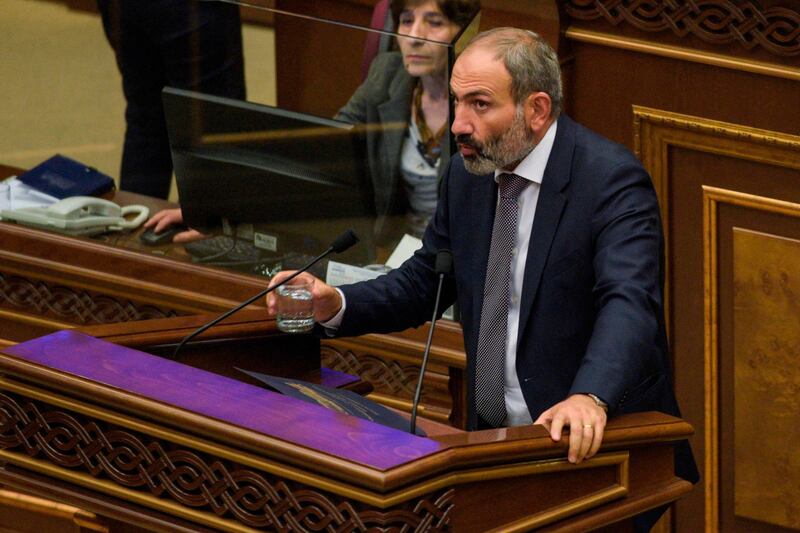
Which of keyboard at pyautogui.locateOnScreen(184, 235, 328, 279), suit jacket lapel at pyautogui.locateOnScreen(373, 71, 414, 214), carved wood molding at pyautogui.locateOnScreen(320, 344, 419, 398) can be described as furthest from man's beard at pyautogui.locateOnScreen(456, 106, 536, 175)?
keyboard at pyautogui.locateOnScreen(184, 235, 328, 279)

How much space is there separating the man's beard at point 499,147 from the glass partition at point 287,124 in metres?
0.85

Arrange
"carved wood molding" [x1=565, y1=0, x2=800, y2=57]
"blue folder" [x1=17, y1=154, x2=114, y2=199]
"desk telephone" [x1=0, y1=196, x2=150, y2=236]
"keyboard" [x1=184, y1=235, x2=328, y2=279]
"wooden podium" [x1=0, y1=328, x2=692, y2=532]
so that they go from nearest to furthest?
"wooden podium" [x1=0, y1=328, x2=692, y2=532] → "carved wood molding" [x1=565, y1=0, x2=800, y2=57] → "keyboard" [x1=184, y1=235, x2=328, y2=279] → "desk telephone" [x1=0, y1=196, x2=150, y2=236] → "blue folder" [x1=17, y1=154, x2=114, y2=199]

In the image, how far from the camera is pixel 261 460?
2.12m

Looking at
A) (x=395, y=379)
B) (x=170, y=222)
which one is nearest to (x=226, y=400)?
(x=395, y=379)

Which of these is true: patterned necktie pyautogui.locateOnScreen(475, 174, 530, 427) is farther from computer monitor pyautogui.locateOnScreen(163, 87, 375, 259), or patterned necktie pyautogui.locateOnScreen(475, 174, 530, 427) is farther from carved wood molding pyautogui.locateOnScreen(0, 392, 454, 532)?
computer monitor pyautogui.locateOnScreen(163, 87, 375, 259)

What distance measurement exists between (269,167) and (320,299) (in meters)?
1.06

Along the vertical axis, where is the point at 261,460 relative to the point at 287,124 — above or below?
below

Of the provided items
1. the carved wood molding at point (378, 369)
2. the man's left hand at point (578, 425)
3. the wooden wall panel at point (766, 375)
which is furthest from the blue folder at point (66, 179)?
the man's left hand at point (578, 425)

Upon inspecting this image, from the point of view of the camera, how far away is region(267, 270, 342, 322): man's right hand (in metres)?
2.62

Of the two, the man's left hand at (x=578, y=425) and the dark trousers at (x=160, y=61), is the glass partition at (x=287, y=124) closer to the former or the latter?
the dark trousers at (x=160, y=61)

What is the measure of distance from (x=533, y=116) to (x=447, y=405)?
1.12 metres

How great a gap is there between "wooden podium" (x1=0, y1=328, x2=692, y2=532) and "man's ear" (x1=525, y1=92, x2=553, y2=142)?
55 cm

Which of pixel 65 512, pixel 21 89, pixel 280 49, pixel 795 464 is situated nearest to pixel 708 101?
pixel 795 464

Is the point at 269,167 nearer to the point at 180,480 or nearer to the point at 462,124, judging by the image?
the point at 462,124
